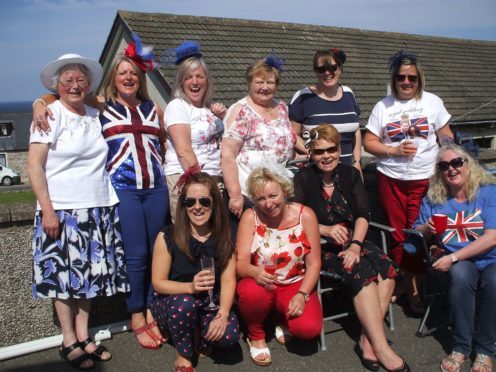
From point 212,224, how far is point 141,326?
981 mm

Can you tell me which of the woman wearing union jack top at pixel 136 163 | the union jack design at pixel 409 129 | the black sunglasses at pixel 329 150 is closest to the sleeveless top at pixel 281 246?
the black sunglasses at pixel 329 150

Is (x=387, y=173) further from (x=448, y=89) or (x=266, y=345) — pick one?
(x=448, y=89)

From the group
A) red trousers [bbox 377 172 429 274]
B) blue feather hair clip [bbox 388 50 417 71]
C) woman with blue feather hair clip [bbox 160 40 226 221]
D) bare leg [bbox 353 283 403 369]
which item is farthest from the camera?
red trousers [bbox 377 172 429 274]

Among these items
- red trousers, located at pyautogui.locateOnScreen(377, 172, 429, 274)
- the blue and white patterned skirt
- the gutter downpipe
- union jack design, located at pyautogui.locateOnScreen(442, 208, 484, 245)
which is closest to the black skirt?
union jack design, located at pyautogui.locateOnScreen(442, 208, 484, 245)

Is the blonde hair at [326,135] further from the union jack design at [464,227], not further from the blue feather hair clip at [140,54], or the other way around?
the blue feather hair clip at [140,54]

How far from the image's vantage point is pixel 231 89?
39.5 ft

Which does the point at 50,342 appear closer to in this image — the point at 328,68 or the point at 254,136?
the point at 254,136

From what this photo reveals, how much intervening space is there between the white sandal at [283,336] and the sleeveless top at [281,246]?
444mm

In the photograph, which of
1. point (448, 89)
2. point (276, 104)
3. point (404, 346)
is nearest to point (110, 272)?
point (276, 104)

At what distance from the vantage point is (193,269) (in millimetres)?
3188

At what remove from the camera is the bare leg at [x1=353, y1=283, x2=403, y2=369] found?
300cm

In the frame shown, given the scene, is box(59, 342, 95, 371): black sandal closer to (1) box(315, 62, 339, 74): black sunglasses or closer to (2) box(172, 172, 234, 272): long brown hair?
(2) box(172, 172, 234, 272): long brown hair

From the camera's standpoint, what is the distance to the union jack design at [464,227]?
10.8 feet

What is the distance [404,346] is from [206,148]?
200cm
